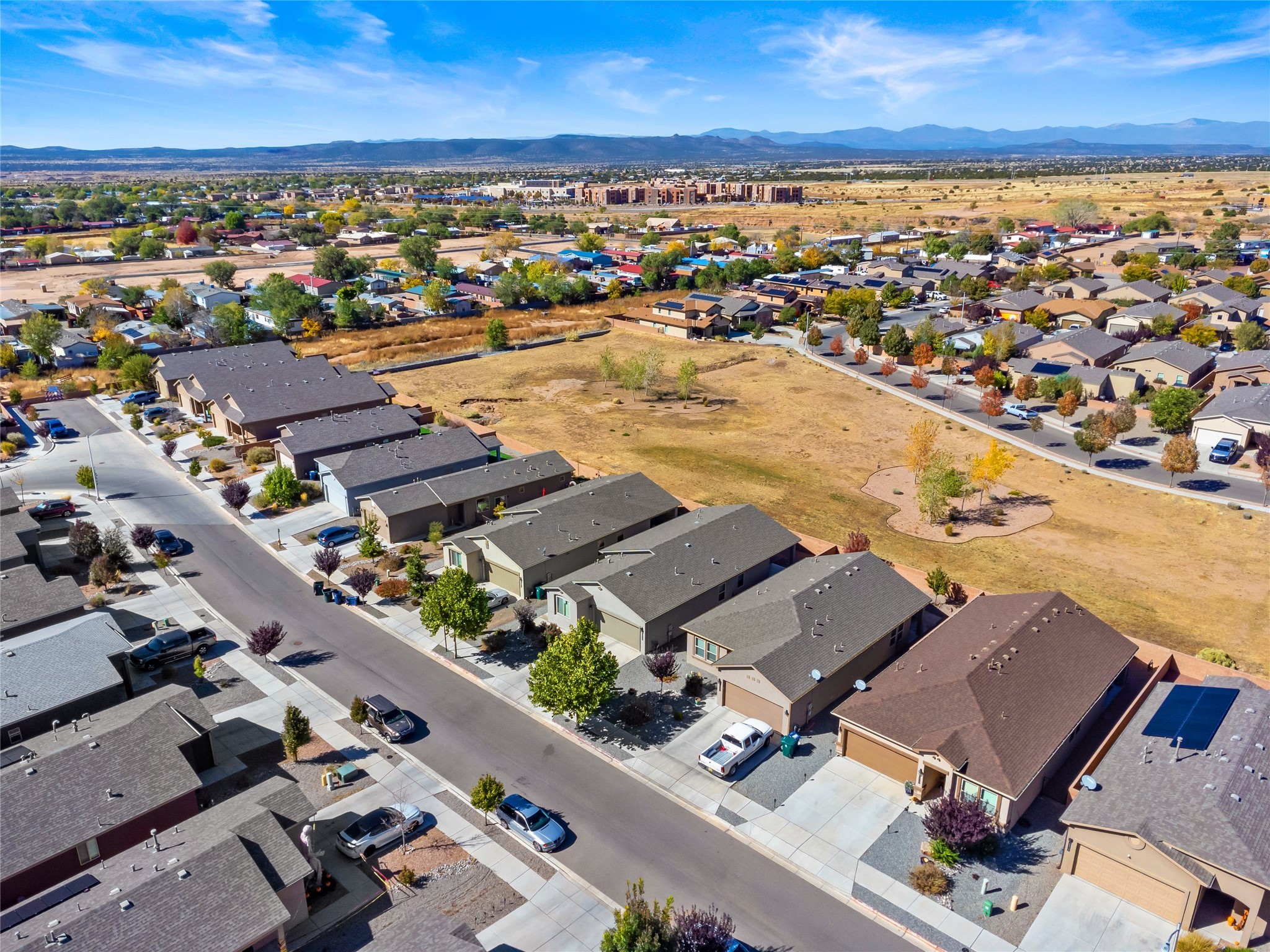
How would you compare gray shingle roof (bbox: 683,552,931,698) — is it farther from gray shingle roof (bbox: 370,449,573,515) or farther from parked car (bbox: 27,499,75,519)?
parked car (bbox: 27,499,75,519)

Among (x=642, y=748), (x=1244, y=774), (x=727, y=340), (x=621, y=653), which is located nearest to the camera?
(x=1244, y=774)

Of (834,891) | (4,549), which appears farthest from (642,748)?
(4,549)

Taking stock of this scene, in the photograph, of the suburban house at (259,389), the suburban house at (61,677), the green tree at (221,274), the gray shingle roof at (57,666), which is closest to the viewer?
the suburban house at (61,677)

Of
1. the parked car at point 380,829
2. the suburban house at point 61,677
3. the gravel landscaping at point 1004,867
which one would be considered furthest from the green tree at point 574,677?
the suburban house at point 61,677

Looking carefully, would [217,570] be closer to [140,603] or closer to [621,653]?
[140,603]

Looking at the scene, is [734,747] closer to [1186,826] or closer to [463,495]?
[1186,826]

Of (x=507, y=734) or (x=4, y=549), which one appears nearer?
(x=507, y=734)

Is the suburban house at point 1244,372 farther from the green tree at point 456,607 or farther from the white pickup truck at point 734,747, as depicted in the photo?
the green tree at point 456,607
